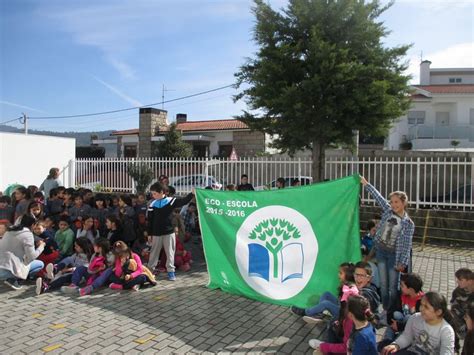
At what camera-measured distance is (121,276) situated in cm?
645

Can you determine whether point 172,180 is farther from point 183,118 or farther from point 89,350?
point 183,118

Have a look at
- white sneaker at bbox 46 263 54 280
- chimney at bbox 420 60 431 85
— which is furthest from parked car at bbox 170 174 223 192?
chimney at bbox 420 60 431 85

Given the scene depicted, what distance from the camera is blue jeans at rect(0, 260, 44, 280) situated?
646 centimetres

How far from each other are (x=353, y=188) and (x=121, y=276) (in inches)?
148

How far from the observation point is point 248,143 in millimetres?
24234

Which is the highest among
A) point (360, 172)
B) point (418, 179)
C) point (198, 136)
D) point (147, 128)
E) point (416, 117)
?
point (416, 117)

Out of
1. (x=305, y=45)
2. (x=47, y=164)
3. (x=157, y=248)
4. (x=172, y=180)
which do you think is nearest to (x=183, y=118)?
(x=47, y=164)

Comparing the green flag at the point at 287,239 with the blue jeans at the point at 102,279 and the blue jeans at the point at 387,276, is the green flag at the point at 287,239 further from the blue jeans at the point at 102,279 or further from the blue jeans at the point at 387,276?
the blue jeans at the point at 102,279

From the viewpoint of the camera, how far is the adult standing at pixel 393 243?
4914 millimetres

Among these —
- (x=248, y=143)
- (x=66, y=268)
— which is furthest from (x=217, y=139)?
(x=66, y=268)

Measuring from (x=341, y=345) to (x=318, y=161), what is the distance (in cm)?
785

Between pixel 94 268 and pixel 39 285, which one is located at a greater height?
pixel 94 268

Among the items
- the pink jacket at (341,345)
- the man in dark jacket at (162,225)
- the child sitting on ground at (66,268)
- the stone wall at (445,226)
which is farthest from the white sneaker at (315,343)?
the stone wall at (445,226)

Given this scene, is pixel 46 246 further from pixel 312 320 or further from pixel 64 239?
pixel 312 320
